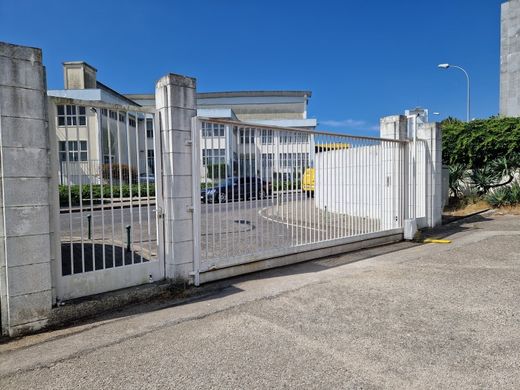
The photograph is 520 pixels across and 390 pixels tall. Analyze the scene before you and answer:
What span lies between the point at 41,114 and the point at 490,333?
4.97 m

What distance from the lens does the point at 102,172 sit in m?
4.26

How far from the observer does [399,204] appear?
8.09 metres

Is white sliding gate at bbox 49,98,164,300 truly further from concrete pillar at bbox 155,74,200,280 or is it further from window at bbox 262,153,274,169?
window at bbox 262,153,274,169

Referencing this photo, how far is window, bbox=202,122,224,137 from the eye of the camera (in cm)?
496

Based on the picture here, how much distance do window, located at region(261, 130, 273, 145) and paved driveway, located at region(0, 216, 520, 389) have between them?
2.22 meters

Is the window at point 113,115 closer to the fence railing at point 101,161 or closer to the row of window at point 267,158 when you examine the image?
the fence railing at point 101,161

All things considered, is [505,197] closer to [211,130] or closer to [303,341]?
[211,130]

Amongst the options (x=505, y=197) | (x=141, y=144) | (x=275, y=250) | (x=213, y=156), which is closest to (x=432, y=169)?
(x=505, y=197)

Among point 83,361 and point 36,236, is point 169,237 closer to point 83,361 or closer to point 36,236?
point 36,236

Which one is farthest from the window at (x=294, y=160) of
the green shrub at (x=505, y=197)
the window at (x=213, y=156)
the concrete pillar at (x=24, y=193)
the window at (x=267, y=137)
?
the green shrub at (x=505, y=197)

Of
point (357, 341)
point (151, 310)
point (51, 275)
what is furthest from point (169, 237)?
point (357, 341)

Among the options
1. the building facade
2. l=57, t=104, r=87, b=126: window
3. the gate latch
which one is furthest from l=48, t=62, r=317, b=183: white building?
the building facade

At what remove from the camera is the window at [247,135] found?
5391mm

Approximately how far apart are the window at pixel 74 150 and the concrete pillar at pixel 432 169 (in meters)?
8.67
